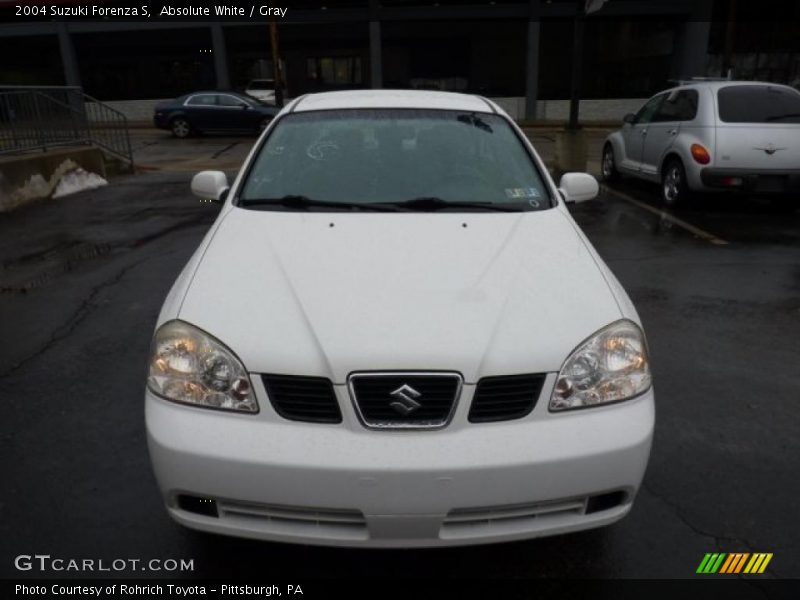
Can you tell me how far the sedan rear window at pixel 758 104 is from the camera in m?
8.20

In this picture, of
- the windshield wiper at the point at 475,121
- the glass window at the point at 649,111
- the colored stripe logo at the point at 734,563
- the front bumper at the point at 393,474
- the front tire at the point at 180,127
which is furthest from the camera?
the front tire at the point at 180,127

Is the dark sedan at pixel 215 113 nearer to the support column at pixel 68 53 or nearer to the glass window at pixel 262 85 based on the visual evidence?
the glass window at pixel 262 85

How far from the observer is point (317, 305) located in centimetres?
230

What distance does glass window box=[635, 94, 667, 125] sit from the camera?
31.9ft

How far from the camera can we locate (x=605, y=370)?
7.39ft

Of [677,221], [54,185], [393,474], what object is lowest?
[677,221]

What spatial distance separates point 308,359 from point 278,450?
0.98 ft

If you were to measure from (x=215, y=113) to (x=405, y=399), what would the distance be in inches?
833

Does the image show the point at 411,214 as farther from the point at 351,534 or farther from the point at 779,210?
the point at 779,210

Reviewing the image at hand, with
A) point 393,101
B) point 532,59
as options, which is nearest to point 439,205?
point 393,101

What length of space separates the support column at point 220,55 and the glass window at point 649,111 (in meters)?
20.7

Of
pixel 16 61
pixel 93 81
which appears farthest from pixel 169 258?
pixel 16 61

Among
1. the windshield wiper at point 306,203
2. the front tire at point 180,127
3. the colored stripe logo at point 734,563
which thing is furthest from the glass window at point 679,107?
the front tire at point 180,127

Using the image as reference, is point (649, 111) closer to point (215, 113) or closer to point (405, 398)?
point (405, 398)
